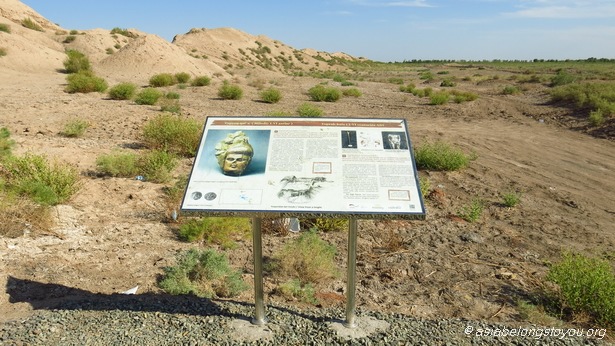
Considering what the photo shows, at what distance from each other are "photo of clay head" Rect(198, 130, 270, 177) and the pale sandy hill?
2207 centimetres

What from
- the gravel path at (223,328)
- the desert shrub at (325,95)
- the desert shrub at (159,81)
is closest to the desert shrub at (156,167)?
the gravel path at (223,328)

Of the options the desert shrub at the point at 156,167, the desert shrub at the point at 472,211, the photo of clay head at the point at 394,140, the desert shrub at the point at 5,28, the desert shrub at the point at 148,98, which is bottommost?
the desert shrub at the point at 472,211

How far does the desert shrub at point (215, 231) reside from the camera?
603cm

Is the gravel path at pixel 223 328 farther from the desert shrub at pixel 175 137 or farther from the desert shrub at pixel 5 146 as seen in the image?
the desert shrub at pixel 175 137

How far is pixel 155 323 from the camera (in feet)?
13.0

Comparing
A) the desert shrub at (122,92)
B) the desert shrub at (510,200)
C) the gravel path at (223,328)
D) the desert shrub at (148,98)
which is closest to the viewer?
the gravel path at (223,328)

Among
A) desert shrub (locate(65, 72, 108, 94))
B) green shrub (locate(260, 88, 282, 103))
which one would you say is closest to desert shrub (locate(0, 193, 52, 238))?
desert shrub (locate(65, 72, 108, 94))

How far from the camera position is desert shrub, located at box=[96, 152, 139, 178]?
8.14 metres

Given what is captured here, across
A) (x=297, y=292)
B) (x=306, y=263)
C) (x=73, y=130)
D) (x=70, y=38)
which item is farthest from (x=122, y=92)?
(x=70, y=38)

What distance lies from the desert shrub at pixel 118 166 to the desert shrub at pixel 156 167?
13 centimetres

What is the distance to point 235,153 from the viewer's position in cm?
384

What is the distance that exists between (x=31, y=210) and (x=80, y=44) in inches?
1203

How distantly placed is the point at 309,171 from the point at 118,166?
5.48 meters

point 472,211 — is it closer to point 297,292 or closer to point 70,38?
point 297,292
